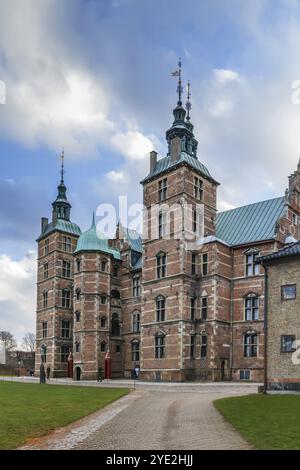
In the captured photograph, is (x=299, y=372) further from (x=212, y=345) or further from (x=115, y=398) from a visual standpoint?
(x=212, y=345)

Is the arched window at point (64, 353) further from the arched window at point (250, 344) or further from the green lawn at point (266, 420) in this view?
the green lawn at point (266, 420)

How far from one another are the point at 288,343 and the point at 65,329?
37.4 metres

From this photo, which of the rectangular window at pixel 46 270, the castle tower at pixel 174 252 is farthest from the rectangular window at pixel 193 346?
the rectangular window at pixel 46 270

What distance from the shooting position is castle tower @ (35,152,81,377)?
5862 cm

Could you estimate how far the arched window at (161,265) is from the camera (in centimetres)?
4594

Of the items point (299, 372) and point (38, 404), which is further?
point (299, 372)

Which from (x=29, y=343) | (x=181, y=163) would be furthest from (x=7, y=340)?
(x=181, y=163)

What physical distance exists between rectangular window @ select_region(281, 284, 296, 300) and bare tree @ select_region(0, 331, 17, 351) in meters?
107

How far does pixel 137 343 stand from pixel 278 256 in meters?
28.4

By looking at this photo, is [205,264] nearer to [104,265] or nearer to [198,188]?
Result: [198,188]

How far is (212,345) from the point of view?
4212 centimetres

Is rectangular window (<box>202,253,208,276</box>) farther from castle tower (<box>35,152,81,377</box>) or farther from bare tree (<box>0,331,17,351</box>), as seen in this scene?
bare tree (<box>0,331,17,351</box>)
